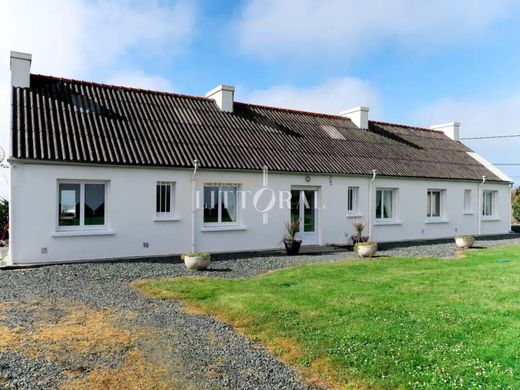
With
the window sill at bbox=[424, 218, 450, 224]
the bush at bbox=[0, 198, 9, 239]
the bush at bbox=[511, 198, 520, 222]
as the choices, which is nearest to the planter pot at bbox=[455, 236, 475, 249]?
the window sill at bbox=[424, 218, 450, 224]

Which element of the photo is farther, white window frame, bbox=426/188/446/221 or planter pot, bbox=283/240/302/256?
white window frame, bbox=426/188/446/221

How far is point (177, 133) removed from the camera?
16.1 metres

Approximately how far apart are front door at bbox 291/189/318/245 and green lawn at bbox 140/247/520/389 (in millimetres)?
5367

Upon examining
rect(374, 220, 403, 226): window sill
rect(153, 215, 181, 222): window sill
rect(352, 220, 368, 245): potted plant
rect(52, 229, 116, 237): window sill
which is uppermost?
rect(153, 215, 181, 222): window sill

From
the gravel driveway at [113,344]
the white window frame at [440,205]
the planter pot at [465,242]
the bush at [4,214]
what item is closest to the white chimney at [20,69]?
the bush at [4,214]

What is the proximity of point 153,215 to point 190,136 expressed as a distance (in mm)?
3677

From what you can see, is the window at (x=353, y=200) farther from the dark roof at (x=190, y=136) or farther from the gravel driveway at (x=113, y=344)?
the gravel driveway at (x=113, y=344)

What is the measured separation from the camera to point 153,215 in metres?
14.4

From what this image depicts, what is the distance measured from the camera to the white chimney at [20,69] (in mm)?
14375

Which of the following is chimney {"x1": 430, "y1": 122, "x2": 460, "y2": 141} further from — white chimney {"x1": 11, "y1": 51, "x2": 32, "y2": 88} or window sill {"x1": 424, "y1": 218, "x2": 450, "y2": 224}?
white chimney {"x1": 11, "y1": 51, "x2": 32, "y2": 88}

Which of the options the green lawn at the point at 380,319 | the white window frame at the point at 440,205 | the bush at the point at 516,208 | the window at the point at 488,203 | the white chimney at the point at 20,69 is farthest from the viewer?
the bush at the point at 516,208

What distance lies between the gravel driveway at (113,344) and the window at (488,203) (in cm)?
2195

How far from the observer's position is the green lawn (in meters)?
4.91

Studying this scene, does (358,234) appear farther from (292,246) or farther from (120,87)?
(120,87)
